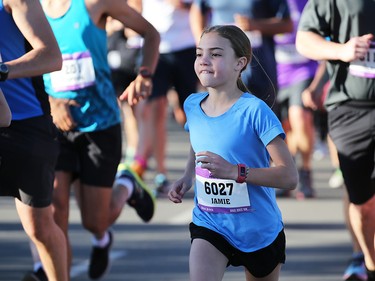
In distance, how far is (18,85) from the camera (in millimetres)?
5996

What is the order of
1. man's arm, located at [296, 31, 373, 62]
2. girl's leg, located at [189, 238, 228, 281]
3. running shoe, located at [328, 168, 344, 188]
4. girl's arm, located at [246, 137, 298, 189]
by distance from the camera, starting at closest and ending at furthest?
girl's arm, located at [246, 137, 298, 189], girl's leg, located at [189, 238, 228, 281], man's arm, located at [296, 31, 373, 62], running shoe, located at [328, 168, 344, 188]

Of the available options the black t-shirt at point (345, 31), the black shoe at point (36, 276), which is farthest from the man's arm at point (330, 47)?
the black shoe at point (36, 276)

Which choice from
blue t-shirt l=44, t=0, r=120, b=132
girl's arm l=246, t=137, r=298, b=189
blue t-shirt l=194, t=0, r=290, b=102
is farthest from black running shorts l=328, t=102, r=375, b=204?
blue t-shirt l=194, t=0, r=290, b=102

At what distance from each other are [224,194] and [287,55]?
6401mm

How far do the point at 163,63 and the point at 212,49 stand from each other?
20.3 ft

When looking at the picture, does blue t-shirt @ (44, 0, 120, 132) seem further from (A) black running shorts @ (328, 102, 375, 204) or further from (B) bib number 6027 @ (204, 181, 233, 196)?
(B) bib number 6027 @ (204, 181, 233, 196)

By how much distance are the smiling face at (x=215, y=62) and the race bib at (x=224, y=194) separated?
0.39 metres

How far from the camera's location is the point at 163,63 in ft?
36.8

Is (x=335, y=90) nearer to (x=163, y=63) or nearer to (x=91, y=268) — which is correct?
(x=91, y=268)

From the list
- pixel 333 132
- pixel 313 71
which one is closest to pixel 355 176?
pixel 333 132

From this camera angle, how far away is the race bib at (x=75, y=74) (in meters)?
6.77

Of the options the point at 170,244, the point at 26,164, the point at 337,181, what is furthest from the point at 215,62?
the point at 337,181

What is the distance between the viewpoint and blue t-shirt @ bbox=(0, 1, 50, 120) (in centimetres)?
582

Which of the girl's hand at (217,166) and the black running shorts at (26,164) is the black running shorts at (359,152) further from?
the girl's hand at (217,166)
